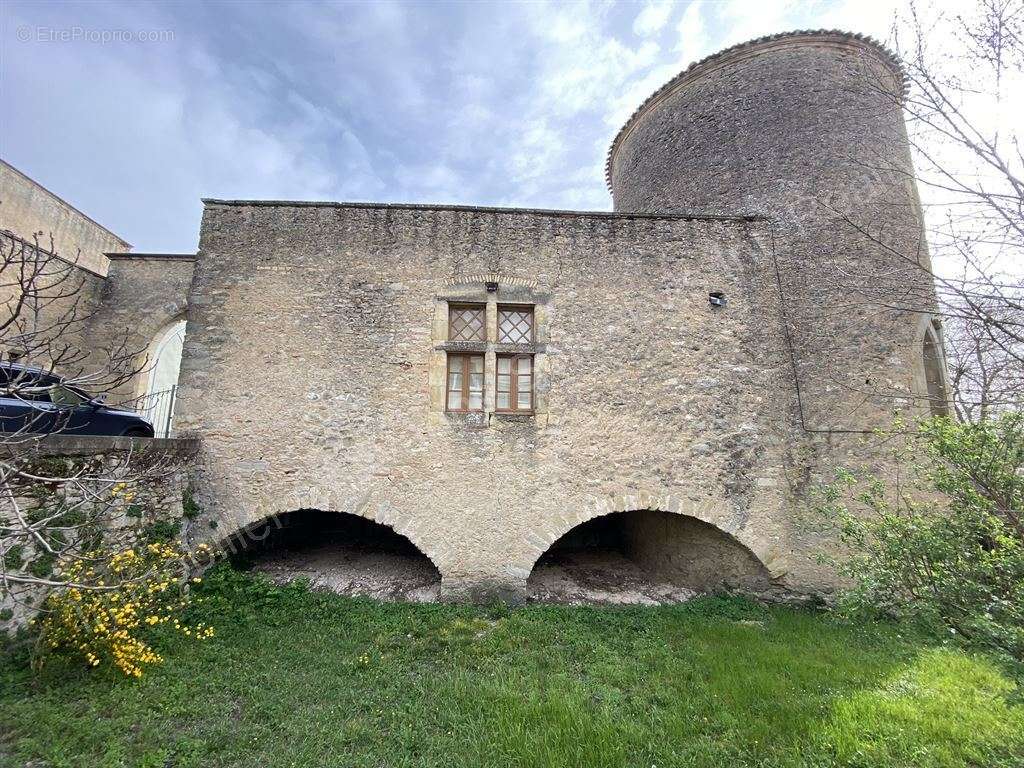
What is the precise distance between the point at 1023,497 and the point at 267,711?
601 cm

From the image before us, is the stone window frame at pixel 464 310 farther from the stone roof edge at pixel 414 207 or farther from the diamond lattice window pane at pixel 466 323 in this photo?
the stone roof edge at pixel 414 207

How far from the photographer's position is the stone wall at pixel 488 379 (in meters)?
5.84

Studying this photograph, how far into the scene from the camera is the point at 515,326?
654 cm

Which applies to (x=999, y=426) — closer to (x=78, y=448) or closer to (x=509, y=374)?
(x=509, y=374)

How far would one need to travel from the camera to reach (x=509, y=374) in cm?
641

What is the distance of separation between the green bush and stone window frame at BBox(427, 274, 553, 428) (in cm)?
372

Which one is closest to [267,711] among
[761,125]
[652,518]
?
[652,518]

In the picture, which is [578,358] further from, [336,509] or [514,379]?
[336,509]

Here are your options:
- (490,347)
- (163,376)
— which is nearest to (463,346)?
(490,347)

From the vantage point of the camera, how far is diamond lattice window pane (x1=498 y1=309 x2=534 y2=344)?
6496 millimetres

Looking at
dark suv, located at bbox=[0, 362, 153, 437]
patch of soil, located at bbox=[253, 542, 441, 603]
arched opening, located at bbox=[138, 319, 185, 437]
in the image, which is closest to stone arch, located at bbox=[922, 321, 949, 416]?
patch of soil, located at bbox=[253, 542, 441, 603]

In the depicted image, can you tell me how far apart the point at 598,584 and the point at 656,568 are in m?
1.08

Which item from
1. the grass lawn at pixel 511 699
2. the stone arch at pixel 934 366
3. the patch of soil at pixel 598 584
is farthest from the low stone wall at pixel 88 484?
the stone arch at pixel 934 366

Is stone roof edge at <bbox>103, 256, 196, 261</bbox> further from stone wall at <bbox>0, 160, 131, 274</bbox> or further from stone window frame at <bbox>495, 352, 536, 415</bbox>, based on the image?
stone window frame at <bbox>495, 352, 536, 415</bbox>
